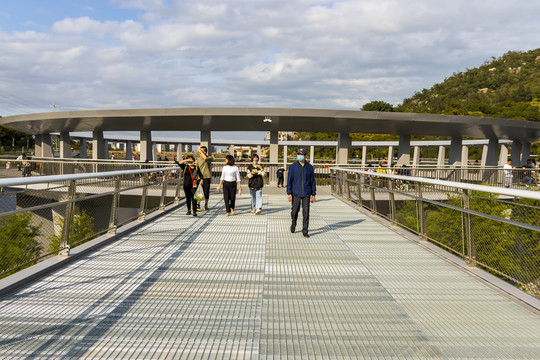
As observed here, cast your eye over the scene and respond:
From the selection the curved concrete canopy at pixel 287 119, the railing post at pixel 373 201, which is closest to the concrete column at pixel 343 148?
the curved concrete canopy at pixel 287 119

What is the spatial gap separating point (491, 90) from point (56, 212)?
172463 millimetres

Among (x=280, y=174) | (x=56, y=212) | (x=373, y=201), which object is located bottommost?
(x=373, y=201)

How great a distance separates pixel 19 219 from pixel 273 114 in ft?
59.5

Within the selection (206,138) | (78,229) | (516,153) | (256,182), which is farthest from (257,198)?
(516,153)

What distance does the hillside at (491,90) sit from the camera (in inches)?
4254

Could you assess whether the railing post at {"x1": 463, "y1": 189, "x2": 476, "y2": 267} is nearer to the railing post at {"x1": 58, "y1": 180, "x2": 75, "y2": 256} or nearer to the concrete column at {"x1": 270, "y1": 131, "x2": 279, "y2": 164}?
the railing post at {"x1": 58, "y1": 180, "x2": 75, "y2": 256}

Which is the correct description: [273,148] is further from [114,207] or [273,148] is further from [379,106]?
[379,106]

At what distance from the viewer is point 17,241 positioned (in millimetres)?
4641

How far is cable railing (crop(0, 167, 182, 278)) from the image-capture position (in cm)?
445

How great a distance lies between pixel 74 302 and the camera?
13.7 ft

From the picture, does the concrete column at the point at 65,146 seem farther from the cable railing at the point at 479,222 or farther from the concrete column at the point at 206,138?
the cable railing at the point at 479,222

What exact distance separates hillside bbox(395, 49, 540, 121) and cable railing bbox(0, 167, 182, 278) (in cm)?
10503

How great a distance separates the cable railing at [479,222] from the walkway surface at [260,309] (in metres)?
0.42

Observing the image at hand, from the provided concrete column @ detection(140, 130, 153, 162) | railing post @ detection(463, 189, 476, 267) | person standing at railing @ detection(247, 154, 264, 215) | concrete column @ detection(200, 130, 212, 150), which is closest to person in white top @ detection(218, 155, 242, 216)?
person standing at railing @ detection(247, 154, 264, 215)
